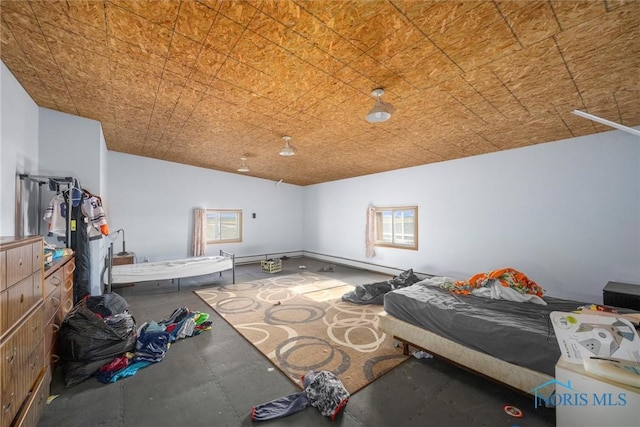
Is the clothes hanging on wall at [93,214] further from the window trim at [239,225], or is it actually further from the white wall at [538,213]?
the white wall at [538,213]

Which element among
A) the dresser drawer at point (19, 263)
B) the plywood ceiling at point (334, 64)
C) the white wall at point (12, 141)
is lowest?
the dresser drawer at point (19, 263)

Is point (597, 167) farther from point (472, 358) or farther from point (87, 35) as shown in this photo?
point (87, 35)

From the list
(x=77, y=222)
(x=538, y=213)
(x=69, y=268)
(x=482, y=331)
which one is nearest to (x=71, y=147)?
(x=77, y=222)

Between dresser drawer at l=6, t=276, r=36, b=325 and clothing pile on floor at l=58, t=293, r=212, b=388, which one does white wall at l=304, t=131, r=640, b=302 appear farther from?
dresser drawer at l=6, t=276, r=36, b=325

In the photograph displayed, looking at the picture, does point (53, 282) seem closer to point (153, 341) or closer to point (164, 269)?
point (153, 341)

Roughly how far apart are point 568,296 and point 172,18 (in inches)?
228

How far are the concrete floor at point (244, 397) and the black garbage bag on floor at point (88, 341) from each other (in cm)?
12

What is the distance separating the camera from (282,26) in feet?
6.15

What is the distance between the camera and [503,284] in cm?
286

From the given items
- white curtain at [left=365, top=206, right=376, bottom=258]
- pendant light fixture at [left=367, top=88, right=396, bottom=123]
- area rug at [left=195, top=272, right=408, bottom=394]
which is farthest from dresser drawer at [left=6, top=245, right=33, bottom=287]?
white curtain at [left=365, top=206, right=376, bottom=258]

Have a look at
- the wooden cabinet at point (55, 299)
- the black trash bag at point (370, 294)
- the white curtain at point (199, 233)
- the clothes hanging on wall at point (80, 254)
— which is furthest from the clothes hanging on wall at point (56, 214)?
the black trash bag at point (370, 294)

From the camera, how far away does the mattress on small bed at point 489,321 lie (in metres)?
1.94

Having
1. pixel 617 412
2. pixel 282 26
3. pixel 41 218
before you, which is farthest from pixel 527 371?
pixel 41 218

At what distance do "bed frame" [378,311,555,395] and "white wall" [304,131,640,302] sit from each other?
8.94 ft
